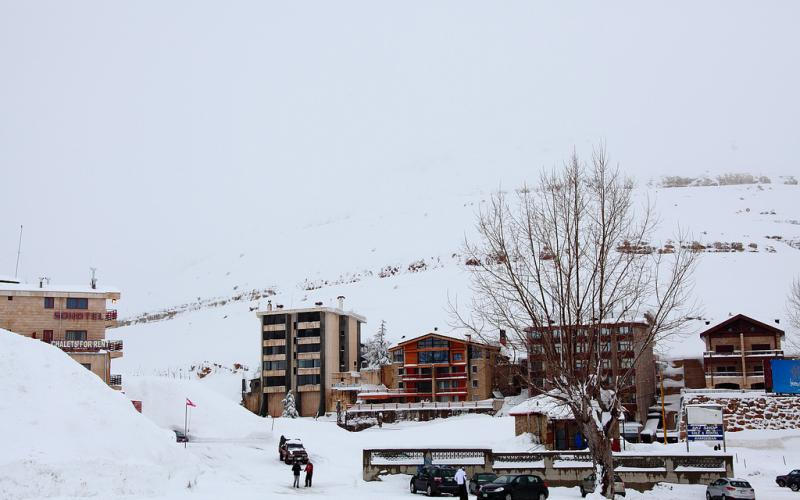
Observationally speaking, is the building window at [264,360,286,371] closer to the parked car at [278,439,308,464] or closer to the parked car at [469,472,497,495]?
the parked car at [278,439,308,464]

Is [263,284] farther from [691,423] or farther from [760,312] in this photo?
[691,423]

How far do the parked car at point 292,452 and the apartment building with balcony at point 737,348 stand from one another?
4202cm

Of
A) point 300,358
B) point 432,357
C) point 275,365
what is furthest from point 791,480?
point 275,365

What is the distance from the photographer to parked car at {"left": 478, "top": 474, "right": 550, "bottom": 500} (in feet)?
108

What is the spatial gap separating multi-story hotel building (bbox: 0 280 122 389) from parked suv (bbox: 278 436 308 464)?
18328mm

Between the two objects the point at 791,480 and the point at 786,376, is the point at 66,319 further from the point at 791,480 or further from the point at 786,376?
the point at 786,376

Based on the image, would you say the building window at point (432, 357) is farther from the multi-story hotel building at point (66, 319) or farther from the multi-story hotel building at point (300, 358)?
the multi-story hotel building at point (66, 319)

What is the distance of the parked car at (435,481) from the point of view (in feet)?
117

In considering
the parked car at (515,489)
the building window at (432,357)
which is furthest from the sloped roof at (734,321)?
the parked car at (515,489)

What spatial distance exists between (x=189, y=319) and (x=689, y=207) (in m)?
102

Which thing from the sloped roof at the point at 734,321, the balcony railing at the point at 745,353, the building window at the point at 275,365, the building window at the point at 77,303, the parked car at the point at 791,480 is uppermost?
the building window at the point at 77,303

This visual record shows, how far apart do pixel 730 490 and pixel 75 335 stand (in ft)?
161

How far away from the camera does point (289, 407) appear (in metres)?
83.5

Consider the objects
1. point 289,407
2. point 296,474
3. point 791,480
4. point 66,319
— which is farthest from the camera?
point 289,407
